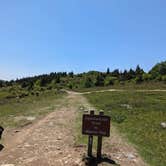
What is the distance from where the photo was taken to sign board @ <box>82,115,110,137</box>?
45.1ft

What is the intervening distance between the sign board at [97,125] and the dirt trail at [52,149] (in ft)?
3.51

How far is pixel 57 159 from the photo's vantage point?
13.8 meters

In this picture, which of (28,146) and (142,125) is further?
(142,125)

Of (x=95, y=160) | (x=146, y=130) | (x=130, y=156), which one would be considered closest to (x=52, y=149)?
(x=95, y=160)

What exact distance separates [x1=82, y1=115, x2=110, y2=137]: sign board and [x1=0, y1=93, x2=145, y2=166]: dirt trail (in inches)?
42.1

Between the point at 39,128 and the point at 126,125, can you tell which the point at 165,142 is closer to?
the point at 126,125

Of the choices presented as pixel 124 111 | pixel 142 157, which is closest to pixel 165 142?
pixel 142 157

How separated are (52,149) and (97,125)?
2723 millimetres

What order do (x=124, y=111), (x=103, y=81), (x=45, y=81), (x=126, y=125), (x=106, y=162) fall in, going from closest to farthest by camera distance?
(x=106, y=162), (x=126, y=125), (x=124, y=111), (x=103, y=81), (x=45, y=81)

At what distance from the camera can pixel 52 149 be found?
15.4 m

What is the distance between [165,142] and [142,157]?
145 inches

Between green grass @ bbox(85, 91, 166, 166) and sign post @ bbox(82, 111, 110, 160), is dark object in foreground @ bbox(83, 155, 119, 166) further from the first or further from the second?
green grass @ bbox(85, 91, 166, 166)

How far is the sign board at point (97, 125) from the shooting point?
1376 cm

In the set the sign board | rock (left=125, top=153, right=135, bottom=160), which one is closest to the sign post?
the sign board
